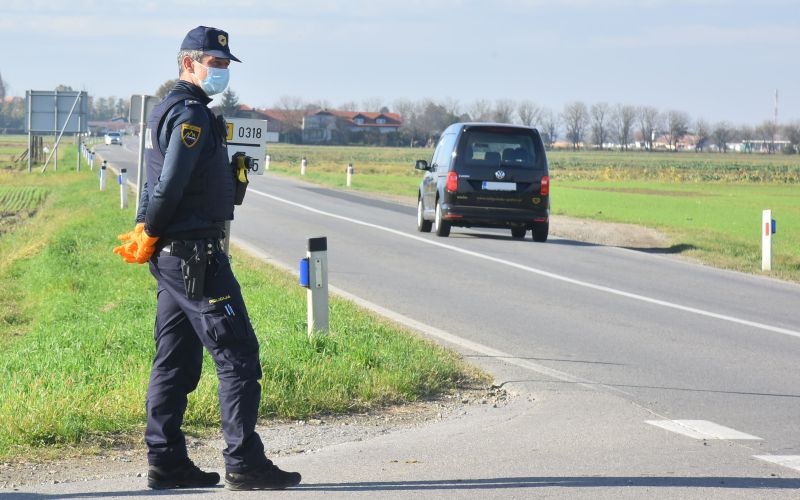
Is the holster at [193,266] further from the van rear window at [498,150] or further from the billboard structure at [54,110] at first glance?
the billboard structure at [54,110]

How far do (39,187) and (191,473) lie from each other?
39401 mm

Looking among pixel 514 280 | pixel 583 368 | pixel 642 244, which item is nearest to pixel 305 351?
pixel 583 368

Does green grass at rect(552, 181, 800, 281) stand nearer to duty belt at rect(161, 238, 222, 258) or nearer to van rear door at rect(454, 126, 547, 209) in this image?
van rear door at rect(454, 126, 547, 209)

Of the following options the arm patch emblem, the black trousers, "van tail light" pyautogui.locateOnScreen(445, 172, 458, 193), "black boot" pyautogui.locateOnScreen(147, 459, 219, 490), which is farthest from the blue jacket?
"van tail light" pyautogui.locateOnScreen(445, 172, 458, 193)

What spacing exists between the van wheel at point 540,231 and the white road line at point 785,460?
14561mm

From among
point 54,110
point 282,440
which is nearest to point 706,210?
point 54,110

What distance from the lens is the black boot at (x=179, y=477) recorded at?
17.3 feet

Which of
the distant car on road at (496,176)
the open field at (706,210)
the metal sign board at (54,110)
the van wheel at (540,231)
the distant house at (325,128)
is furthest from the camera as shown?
the distant house at (325,128)

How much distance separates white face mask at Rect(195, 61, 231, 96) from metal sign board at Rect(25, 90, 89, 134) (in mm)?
43927

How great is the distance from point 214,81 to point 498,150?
15229 millimetres

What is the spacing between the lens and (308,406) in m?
7.14

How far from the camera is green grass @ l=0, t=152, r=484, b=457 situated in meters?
6.51

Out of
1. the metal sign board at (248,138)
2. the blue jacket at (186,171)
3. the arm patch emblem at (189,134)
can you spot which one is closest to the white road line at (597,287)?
the metal sign board at (248,138)

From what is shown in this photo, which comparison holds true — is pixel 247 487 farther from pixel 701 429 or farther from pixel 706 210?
pixel 706 210
